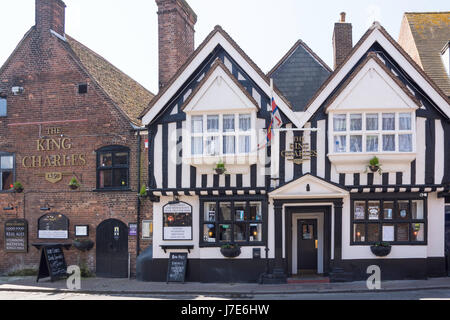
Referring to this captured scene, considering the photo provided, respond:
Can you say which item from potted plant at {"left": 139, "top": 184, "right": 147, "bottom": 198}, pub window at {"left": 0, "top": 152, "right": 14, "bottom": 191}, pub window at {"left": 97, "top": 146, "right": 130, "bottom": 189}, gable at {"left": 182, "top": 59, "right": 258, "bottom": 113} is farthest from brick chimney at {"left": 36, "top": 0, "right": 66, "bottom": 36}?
potted plant at {"left": 139, "top": 184, "right": 147, "bottom": 198}

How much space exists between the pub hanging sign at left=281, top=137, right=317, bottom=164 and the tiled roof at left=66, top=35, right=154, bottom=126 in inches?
236

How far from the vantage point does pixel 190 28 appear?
16.7 metres

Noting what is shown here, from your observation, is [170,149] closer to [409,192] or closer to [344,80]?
[344,80]

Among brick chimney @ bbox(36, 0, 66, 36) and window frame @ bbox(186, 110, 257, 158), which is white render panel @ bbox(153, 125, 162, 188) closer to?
window frame @ bbox(186, 110, 257, 158)

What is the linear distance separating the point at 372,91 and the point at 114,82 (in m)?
10.6

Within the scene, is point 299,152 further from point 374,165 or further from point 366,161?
point 374,165

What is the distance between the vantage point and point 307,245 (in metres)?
13.8

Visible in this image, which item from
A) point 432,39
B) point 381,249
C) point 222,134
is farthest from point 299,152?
point 432,39

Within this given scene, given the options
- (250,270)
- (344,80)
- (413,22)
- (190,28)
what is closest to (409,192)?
(344,80)

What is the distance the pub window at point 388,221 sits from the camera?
12938mm

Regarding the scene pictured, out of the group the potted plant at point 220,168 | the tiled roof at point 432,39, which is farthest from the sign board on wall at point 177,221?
the tiled roof at point 432,39
